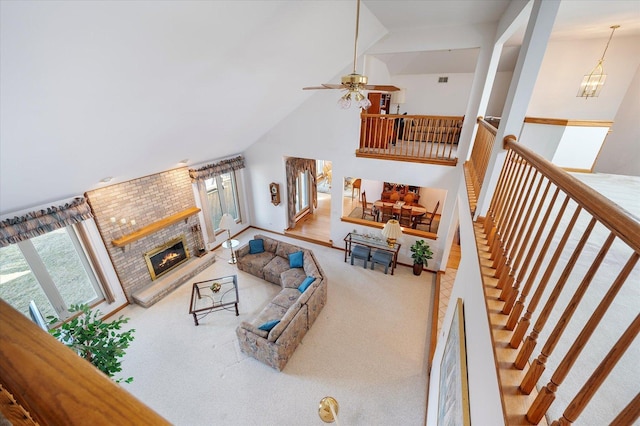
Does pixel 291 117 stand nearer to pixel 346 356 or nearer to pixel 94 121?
pixel 94 121

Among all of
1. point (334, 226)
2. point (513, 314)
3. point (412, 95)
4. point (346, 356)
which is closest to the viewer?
point (513, 314)

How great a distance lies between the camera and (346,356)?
161 inches

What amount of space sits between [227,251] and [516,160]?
646cm

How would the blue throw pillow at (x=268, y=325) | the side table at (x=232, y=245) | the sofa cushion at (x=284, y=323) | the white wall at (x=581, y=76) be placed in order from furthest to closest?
the side table at (x=232, y=245), the white wall at (x=581, y=76), the blue throw pillow at (x=268, y=325), the sofa cushion at (x=284, y=323)

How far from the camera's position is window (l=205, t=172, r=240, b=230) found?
22.5ft

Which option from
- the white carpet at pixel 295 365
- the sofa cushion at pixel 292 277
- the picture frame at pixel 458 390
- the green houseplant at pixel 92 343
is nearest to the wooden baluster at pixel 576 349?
the picture frame at pixel 458 390

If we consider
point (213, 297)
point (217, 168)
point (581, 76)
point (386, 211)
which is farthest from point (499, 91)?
point (213, 297)

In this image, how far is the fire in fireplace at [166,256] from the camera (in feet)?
18.0

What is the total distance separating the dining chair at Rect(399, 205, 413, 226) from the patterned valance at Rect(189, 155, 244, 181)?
4.56 meters

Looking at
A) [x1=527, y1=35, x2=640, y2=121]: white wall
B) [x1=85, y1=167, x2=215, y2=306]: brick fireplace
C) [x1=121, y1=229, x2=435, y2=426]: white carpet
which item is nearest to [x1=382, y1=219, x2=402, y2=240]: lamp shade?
[x1=121, y1=229, x2=435, y2=426]: white carpet

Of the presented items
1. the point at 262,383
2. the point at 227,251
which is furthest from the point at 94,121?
the point at 227,251

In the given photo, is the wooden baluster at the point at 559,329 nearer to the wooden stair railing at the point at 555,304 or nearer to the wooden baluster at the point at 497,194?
the wooden stair railing at the point at 555,304

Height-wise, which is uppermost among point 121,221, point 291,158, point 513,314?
point 513,314

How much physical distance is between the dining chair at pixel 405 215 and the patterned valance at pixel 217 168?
456 centimetres
